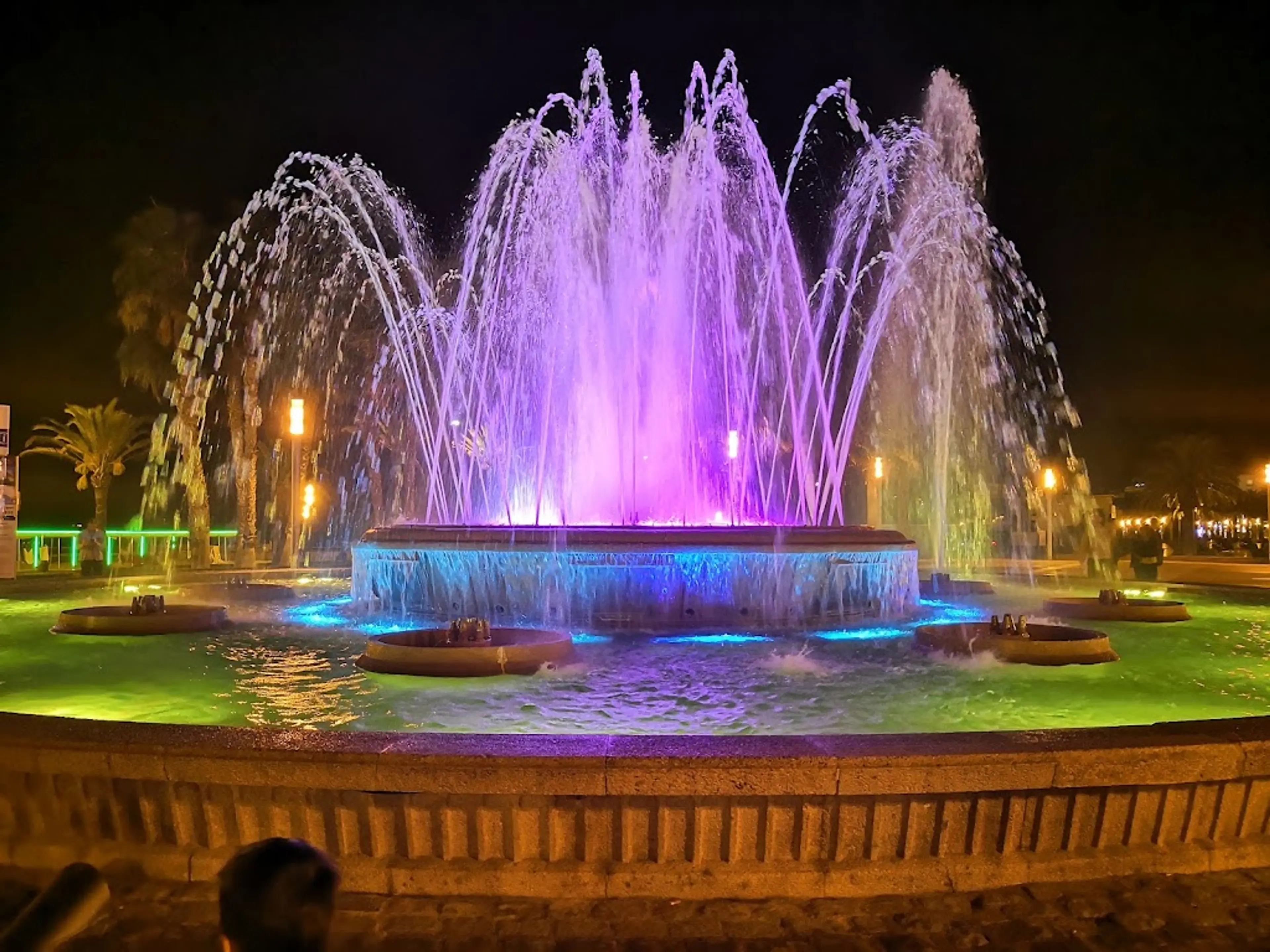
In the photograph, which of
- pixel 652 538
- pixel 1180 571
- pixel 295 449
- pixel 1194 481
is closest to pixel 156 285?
pixel 295 449

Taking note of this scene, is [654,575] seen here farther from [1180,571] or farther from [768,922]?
[1180,571]

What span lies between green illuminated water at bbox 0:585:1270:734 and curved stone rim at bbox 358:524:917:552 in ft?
4.37

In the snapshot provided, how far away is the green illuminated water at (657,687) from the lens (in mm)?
7305

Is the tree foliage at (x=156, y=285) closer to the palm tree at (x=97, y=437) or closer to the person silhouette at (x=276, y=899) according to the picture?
the palm tree at (x=97, y=437)

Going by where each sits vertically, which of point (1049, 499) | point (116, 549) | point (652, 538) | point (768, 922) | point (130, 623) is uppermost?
point (1049, 499)

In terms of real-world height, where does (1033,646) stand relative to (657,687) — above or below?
above

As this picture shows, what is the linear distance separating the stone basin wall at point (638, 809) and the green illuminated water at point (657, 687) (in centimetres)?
189

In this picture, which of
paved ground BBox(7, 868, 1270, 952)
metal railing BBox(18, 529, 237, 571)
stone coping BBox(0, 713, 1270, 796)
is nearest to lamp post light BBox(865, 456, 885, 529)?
metal railing BBox(18, 529, 237, 571)

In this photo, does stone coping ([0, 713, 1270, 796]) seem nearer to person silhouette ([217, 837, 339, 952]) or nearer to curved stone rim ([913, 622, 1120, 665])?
person silhouette ([217, 837, 339, 952])

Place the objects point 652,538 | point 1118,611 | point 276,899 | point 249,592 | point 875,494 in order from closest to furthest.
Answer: point 276,899 → point 652,538 → point 1118,611 → point 249,592 → point 875,494

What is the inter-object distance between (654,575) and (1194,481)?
59.2 metres

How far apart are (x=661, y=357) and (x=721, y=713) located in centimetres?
1123

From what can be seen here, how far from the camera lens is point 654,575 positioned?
41.0 feet

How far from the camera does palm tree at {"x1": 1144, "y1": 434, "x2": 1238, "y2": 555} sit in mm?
61281
